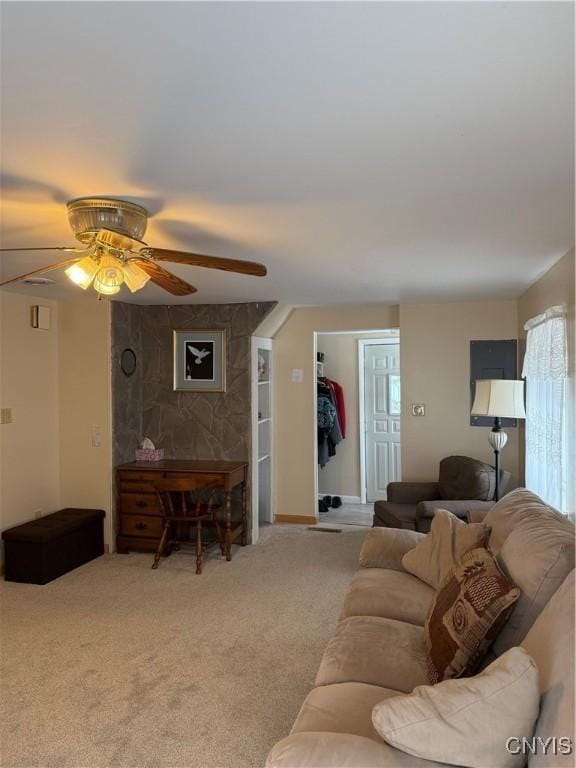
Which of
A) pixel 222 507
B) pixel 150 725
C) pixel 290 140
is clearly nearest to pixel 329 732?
pixel 150 725

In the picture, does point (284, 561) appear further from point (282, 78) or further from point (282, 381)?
point (282, 78)

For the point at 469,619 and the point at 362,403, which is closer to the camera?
the point at 469,619

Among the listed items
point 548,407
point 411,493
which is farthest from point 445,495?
point 548,407

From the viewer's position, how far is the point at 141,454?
5215 millimetres

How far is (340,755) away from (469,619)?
2.18ft

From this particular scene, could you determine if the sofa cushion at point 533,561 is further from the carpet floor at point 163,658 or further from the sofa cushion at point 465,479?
the sofa cushion at point 465,479

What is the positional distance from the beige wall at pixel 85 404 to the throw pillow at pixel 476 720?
158 inches

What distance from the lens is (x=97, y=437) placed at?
492cm

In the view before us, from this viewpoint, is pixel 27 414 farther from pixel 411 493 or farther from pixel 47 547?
pixel 411 493

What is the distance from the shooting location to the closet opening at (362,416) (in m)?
6.79

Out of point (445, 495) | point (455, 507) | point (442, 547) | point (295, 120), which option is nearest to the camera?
point (295, 120)

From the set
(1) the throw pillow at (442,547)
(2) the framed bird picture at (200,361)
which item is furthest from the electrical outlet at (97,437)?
(1) the throw pillow at (442,547)

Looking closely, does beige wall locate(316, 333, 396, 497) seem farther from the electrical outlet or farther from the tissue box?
the electrical outlet

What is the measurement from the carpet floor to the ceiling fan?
1920 millimetres
